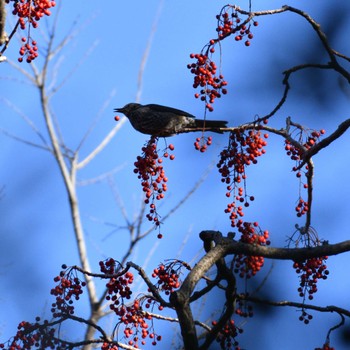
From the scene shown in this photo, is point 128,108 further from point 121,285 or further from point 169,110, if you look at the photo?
point 121,285

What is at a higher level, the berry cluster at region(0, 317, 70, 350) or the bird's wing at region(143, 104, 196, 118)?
the bird's wing at region(143, 104, 196, 118)

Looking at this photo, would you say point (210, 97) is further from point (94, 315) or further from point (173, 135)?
point (94, 315)

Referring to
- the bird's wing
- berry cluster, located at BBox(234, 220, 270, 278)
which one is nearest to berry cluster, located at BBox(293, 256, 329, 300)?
berry cluster, located at BBox(234, 220, 270, 278)

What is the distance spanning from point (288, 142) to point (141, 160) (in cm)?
65

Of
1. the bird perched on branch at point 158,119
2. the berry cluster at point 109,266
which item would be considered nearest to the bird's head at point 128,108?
the bird perched on branch at point 158,119

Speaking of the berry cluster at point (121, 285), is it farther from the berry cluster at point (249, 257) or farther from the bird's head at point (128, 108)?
the bird's head at point (128, 108)

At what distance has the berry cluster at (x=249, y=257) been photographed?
3.12 m

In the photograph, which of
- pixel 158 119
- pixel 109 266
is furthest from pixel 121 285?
pixel 158 119

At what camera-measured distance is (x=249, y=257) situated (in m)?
3.20

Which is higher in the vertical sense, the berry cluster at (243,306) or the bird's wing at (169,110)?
the bird's wing at (169,110)

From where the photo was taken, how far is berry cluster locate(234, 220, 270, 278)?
123 inches

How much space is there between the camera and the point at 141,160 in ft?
11.1

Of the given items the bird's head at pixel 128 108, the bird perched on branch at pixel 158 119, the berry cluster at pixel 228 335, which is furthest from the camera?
the bird's head at pixel 128 108

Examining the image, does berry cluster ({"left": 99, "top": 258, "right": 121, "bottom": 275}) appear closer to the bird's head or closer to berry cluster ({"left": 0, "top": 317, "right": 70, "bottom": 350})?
berry cluster ({"left": 0, "top": 317, "right": 70, "bottom": 350})
